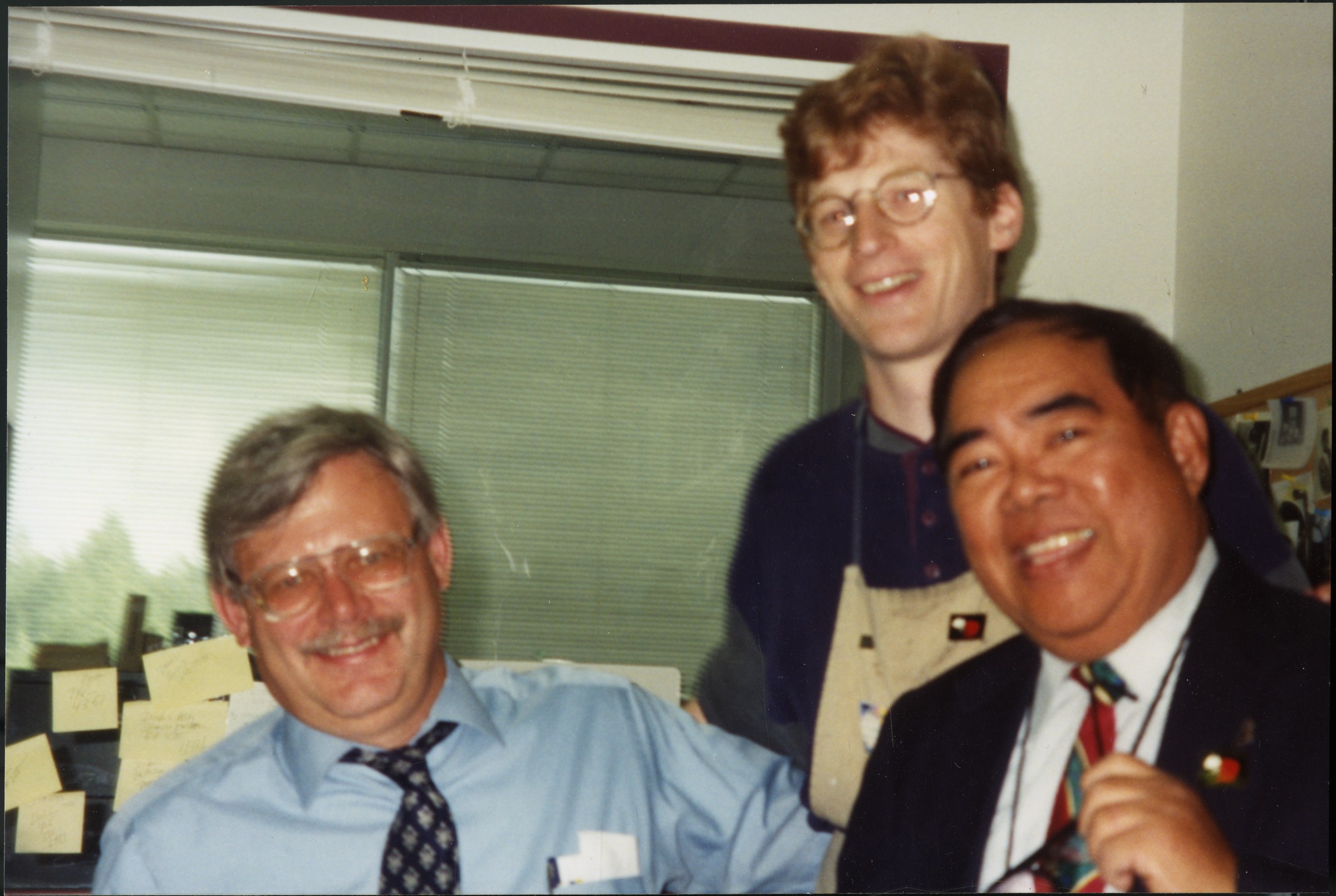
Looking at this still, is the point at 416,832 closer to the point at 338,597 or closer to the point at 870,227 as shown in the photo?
the point at 338,597

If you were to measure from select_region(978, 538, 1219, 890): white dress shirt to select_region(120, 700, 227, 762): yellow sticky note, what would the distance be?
1.24 metres

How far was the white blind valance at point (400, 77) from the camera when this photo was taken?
1890 millimetres

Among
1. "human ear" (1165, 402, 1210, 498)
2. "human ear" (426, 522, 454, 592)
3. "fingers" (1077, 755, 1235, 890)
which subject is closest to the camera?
"fingers" (1077, 755, 1235, 890)

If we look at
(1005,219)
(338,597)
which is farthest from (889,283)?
(338,597)

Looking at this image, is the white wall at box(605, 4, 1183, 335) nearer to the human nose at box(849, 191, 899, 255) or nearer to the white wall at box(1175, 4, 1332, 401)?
the white wall at box(1175, 4, 1332, 401)

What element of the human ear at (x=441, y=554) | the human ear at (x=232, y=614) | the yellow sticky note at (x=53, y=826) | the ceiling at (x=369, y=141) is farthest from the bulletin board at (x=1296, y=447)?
the yellow sticky note at (x=53, y=826)

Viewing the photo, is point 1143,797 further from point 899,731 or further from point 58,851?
point 58,851

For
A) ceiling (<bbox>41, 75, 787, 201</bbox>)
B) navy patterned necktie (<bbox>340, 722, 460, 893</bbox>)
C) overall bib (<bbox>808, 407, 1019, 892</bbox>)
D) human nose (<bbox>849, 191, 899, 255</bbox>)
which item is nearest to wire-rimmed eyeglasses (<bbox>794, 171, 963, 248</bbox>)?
human nose (<bbox>849, 191, 899, 255</bbox>)

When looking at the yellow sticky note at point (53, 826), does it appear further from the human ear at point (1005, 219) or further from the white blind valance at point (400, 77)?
the human ear at point (1005, 219)

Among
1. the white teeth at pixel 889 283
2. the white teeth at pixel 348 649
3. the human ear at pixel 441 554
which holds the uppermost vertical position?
the white teeth at pixel 889 283

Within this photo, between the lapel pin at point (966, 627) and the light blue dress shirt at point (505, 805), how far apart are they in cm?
34

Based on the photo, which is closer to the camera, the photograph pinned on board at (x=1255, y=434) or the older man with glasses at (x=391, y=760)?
the older man with glasses at (x=391, y=760)

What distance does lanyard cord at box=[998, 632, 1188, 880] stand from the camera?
5.36 feet

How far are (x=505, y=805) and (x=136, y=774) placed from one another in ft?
2.04
